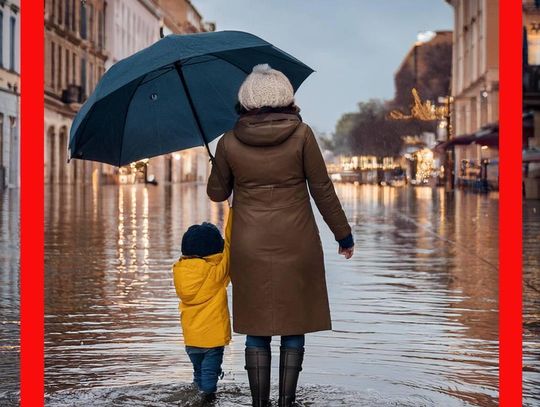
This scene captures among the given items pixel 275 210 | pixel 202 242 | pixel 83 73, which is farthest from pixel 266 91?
pixel 83 73

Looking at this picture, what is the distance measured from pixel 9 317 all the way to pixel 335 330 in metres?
2.56

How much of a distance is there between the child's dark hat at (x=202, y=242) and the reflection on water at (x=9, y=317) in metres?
1.13

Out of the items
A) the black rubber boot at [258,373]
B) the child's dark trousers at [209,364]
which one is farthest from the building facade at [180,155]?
the black rubber boot at [258,373]

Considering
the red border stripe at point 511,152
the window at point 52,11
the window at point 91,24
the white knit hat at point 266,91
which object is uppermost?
the window at point 91,24

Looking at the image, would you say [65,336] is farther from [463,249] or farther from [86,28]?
[86,28]

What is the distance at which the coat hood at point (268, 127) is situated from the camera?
5.88 metres

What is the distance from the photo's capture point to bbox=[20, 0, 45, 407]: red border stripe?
4090 mm

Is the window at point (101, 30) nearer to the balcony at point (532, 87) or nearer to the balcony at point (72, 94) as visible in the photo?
the balcony at point (72, 94)

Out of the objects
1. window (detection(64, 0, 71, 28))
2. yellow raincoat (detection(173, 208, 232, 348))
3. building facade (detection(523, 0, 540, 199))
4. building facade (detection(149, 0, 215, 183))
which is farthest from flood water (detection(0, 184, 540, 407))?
building facade (detection(149, 0, 215, 183))

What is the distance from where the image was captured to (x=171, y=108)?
7.04 meters

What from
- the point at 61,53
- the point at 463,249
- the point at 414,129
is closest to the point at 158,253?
the point at 463,249

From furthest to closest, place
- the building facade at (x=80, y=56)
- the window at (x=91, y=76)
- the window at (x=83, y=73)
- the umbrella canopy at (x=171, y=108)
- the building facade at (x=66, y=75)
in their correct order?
the window at (x=91, y=76), the window at (x=83, y=73), the building facade at (x=80, y=56), the building facade at (x=66, y=75), the umbrella canopy at (x=171, y=108)

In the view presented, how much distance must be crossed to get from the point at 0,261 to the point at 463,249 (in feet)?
21.0

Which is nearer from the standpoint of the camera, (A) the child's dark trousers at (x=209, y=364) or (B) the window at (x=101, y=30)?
(A) the child's dark trousers at (x=209, y=364)
